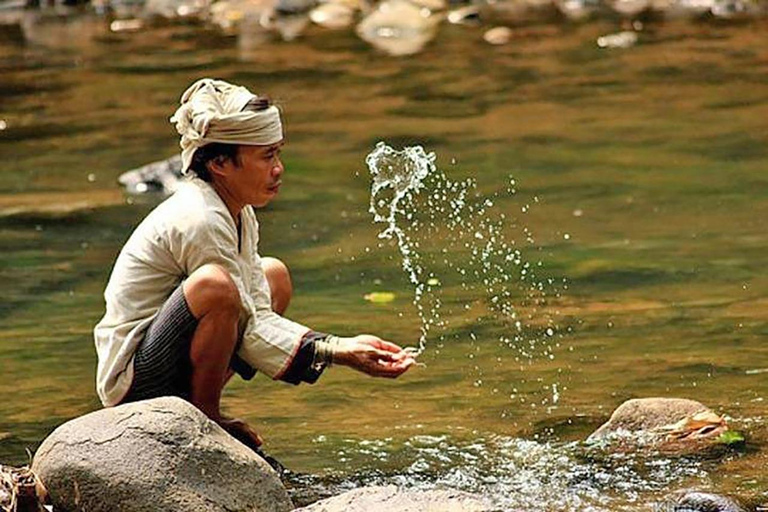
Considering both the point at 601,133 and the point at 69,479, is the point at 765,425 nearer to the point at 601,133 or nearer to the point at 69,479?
the point at 69,479

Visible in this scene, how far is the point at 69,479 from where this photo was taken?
4.04m

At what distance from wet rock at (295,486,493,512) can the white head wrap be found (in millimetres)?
1107

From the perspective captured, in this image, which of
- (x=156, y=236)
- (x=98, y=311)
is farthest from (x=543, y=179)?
(x=156, y=236)

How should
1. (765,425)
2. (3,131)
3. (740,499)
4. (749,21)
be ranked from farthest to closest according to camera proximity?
1. (749,21)
2. (3,131)
3. (765,425)
4. (740,499)

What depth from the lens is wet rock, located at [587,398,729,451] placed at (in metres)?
4.86

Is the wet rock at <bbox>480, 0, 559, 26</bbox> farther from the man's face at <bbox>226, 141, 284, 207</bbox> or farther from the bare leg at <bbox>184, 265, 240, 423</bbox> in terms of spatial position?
the bare leg at <bbox>184, 265, 240, 423</bbox>

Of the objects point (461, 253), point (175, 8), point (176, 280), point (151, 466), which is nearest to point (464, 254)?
point (461, 253)

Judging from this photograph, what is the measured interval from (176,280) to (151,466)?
2.38 feet

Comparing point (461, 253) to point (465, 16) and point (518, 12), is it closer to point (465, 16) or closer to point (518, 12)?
point (465, 16)

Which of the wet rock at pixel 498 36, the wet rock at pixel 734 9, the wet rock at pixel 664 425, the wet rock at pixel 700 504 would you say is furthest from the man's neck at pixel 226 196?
the wet rock at pixel 734 9

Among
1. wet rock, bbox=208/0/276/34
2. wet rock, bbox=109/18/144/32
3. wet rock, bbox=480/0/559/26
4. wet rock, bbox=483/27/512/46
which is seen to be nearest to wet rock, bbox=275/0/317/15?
wet rock, bbox=208/0/276/34

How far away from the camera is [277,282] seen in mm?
5008

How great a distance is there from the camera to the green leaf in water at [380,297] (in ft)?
22.8

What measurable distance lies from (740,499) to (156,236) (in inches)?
65.4
